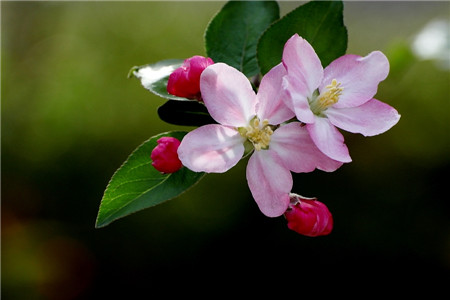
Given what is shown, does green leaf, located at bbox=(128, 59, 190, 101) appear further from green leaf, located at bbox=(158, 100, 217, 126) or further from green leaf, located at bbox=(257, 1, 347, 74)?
green leaf, located at bbox=(257, 1, 347, 74)

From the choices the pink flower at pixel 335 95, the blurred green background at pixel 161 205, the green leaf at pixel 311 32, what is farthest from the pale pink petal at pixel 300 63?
the blurred green background at pixel 161 205

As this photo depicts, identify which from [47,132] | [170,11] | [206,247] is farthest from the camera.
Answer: [170,11]

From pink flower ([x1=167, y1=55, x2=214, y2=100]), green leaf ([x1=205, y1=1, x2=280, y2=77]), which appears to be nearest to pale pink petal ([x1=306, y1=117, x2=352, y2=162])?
pink flower ([x1=167, y1=55, x2=214, y2=100])

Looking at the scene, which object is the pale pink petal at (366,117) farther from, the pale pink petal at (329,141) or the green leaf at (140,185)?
the green leaf at (140,185)

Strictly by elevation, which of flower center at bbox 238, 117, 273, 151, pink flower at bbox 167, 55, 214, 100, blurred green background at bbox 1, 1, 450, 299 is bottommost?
blurred green background at bbox 1, 1, 450, 299

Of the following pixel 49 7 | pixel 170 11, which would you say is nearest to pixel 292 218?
pixel 170 11

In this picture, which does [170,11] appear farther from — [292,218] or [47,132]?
[292,218]
